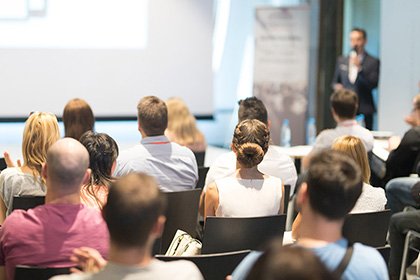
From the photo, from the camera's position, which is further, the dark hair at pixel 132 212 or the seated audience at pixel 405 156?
the seated audience at pixel 405 156

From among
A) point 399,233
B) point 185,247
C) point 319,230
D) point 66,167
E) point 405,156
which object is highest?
point 66,167

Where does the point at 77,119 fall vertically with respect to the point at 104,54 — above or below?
below

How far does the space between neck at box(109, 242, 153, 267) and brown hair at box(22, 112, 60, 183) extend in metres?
2.08

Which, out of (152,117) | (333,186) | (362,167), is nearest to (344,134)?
(152,117)

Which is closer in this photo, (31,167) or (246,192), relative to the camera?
(246,192)

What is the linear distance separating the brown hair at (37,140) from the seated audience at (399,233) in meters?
2.32

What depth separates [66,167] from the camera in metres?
3.00

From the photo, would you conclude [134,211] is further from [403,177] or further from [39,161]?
[403,177]

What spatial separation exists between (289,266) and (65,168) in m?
1.52

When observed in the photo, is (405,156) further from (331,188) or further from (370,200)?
(331,188)

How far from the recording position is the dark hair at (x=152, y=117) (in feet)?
16.4

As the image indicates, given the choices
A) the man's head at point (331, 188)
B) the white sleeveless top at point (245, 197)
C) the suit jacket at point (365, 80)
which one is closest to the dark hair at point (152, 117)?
the white sleeveless top at point (245, 197)

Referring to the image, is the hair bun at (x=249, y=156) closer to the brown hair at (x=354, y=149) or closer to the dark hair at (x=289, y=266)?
the brown hair at (x=354, y=149)

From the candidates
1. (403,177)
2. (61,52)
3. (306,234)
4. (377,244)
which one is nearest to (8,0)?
(61,52)
